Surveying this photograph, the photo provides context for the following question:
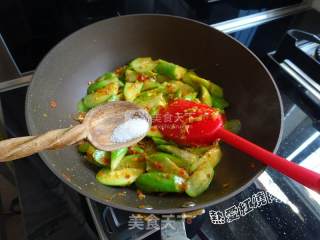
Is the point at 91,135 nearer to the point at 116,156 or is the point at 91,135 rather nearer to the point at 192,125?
the point at 116,156

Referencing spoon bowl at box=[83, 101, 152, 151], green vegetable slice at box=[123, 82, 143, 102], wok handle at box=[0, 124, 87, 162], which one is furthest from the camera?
green vegetable slice at box=[123, 82, 143, 102]

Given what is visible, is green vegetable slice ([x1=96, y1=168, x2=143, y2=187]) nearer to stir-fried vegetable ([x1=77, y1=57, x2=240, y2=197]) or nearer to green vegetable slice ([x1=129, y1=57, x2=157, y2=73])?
stir-fried vegetable ([x1=77, y1=57, x2=240, y2=197])

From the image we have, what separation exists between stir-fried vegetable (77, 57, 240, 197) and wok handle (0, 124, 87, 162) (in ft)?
0.48

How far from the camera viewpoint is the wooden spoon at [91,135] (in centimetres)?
47

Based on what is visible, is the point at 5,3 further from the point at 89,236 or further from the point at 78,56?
the point at 89,236


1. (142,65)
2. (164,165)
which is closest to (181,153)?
(164,165)

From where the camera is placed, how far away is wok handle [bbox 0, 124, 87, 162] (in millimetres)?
465

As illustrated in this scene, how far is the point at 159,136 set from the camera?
75cm

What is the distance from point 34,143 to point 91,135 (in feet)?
0.46

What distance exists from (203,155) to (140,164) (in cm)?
16

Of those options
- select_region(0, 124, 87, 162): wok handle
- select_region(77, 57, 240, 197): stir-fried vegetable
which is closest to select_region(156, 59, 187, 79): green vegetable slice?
select_region(77, 57, 240, 197): stir-fried vegetable

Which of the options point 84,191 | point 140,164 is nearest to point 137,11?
point 140,164

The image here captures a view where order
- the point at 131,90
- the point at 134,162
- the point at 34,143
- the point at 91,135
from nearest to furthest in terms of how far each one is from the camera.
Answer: the point at 34,143 < the point at 91,135 < the point at 134,162 < the point at 131,90

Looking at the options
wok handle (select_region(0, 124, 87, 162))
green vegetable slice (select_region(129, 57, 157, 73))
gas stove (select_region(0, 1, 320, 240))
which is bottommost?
gas stove (select_region(0, 1, 320, 240))
